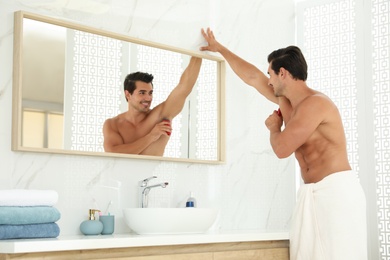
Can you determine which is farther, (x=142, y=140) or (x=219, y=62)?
(x=219, y=62)

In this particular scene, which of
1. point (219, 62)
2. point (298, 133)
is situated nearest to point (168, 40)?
point (219, 62)

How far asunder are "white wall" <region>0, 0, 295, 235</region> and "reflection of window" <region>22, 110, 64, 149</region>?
0.06m

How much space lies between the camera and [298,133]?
10.4 feet

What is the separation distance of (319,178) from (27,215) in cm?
139

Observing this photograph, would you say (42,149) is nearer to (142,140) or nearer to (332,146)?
(142,140)

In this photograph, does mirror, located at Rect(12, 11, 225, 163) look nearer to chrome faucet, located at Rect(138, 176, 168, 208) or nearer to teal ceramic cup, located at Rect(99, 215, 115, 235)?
chrome faucet, located at Rect(138, 176, 168, 208)

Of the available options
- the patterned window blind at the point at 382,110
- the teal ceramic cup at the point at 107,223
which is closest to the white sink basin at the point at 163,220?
the teal ceramic cup at the point at 107,223

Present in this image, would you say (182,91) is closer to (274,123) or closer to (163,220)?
(274,123)

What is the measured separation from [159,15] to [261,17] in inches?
36.8

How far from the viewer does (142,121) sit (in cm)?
357

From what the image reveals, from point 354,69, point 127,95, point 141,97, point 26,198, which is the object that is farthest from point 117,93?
point 354,69

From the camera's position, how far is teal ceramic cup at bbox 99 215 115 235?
3.23 metres

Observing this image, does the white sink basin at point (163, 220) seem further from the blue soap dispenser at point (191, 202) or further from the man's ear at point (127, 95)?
the man's ear at point (127, 95)

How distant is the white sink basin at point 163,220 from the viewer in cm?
323
